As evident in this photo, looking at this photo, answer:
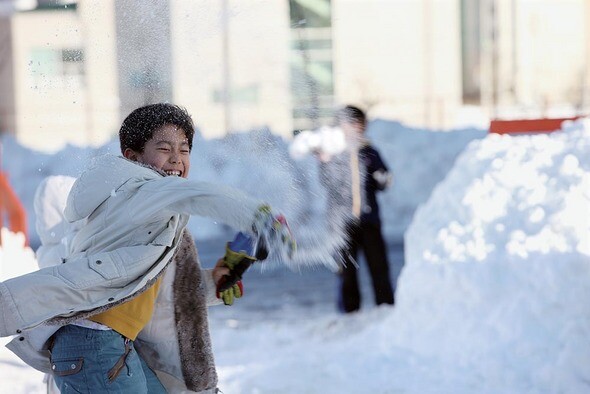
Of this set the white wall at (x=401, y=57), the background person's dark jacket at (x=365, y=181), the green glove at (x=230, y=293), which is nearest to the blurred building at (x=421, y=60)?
the white wall at (x=401, y=57)

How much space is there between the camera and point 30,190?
54.3 feet

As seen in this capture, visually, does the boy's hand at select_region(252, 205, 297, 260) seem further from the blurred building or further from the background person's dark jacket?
the background person's dark jacket

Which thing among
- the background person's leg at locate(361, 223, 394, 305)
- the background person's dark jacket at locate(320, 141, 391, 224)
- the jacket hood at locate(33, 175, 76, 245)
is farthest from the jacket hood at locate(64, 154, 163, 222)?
the background person's leg at locate(361, 223, 394, 305)

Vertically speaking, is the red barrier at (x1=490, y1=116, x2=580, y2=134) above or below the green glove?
above

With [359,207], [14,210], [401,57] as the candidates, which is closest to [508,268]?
[359,207]

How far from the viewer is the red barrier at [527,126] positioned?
7930 mm

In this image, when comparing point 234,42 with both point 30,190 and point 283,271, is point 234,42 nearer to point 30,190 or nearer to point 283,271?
point 283,271

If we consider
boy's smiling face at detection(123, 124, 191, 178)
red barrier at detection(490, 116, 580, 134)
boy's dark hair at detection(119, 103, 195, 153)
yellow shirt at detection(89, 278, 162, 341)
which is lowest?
yellow shirt at detection(89, 278, 162, 341)

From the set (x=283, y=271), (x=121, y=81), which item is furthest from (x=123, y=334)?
(x=283, y=271)

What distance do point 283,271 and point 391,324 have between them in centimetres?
476

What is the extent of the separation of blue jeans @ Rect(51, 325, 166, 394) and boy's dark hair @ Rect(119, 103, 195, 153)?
58 centimetres

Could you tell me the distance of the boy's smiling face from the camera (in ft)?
10.6

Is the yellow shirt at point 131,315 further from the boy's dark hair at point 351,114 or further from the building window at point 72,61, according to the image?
the boy's dark hair at point 351,114

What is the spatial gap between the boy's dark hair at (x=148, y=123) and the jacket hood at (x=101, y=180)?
0.17 meters
